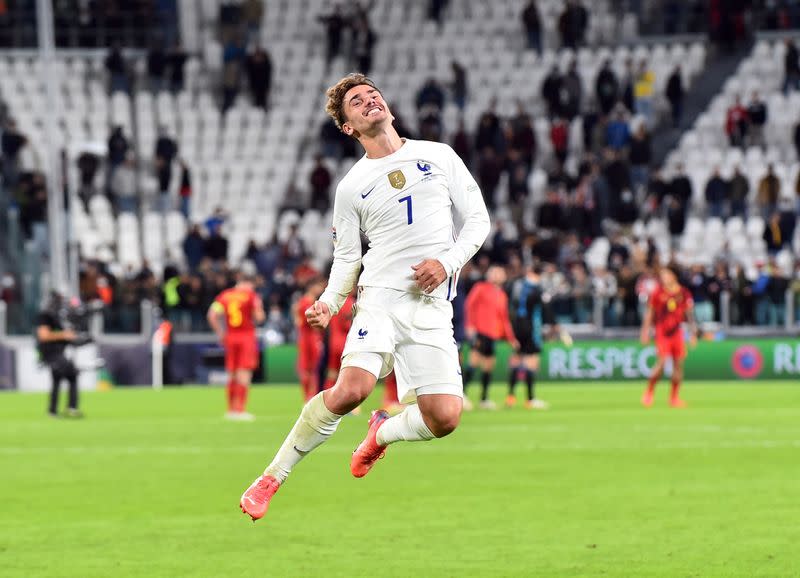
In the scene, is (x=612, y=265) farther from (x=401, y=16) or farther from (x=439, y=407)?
(x=439, y=407)

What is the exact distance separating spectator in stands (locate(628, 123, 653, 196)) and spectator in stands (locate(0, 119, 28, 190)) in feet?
45.9

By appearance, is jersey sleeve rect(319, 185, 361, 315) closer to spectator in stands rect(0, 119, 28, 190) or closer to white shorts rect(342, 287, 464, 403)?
white shorts rect(342, 287, 464, 403)

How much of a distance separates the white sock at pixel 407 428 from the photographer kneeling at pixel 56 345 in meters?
15.8

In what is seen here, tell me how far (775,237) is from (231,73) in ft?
48.2

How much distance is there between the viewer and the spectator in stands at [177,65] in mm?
41656

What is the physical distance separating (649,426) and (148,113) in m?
23.5

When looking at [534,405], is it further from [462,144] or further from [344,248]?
[344,248]

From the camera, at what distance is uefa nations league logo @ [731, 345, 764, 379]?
3247 cm

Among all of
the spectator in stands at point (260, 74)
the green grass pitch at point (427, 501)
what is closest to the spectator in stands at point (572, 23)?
the spectator in stands at point (260, 74)

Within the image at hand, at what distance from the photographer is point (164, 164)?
38.5 metres

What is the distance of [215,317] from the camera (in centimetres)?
2333

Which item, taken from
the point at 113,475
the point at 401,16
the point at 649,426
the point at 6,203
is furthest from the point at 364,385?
the point at 401,16

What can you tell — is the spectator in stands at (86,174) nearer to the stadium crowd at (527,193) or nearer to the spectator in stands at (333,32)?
the stadium crowd at (527,193)

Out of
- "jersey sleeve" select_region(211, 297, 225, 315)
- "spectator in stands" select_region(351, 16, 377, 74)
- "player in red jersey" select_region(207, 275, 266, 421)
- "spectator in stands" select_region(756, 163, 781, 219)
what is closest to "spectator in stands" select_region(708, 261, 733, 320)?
"spectator in stands" select_region(756, 163, 781, 219)
